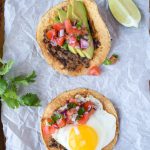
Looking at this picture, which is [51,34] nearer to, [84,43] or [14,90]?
[84,43]

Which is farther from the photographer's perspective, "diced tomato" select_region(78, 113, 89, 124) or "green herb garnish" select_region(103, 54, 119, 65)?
"green herb garnish" select_region(103, 54, 119, 65)

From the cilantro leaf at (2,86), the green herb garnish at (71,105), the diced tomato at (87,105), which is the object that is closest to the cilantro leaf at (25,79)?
the cilantro leaf at (2,86)

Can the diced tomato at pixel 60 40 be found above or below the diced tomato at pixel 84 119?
above

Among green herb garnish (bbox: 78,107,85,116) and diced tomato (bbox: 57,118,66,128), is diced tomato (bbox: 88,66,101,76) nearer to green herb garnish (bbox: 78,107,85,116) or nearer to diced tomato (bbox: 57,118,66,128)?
green herb garnish (bbox: 78,107,85,116)

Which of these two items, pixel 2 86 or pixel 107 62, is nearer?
pixel 2 86

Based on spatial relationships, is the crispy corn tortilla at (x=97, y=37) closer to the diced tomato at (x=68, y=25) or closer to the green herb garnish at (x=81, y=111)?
the diced tomato at (x=68, y=25)

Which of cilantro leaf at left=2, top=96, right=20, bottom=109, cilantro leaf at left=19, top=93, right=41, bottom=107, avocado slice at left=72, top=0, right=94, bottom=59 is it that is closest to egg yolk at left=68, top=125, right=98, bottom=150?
cilantro leaf at left=19, top=93, right=41, bottom=107

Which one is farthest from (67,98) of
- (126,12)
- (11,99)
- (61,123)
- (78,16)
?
(126,12)
